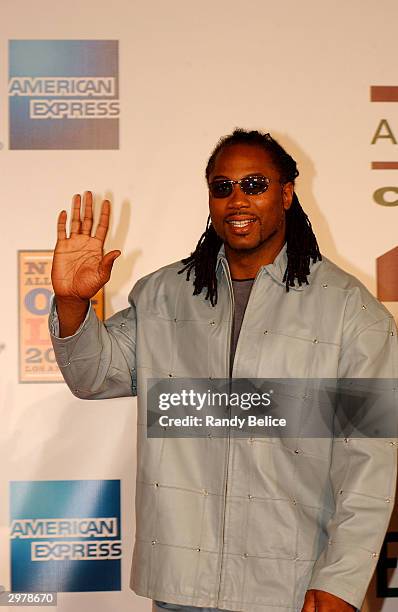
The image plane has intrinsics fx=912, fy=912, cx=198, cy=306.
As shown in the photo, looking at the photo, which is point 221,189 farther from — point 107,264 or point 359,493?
point 359,493

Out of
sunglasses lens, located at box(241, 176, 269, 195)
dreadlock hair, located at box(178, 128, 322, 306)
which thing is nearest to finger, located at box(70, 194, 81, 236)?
dreadlock hair, located at box(178, 128, 322, 306)

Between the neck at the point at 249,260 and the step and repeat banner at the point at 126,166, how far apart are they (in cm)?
78

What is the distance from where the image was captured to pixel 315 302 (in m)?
1.87

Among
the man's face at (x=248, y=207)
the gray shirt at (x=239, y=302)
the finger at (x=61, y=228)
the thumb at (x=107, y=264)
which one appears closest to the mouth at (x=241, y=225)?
the man's face at (x=248, y=207)

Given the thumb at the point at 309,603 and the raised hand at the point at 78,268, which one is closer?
the thumb at the point at 309,603

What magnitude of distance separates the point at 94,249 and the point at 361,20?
131cm

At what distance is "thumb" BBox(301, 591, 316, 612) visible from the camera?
1.69m

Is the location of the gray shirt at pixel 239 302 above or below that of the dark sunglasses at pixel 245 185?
below

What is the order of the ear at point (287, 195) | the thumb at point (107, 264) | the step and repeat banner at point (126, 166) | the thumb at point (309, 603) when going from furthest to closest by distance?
the step and repeat banner at point (126, 166), the ear at point (287, 195), the thumb at point (107, 264), the thumb at point (309, 603)

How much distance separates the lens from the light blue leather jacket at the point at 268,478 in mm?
1742

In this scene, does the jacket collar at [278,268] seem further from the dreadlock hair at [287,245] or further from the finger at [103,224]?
the finger at [103,224]

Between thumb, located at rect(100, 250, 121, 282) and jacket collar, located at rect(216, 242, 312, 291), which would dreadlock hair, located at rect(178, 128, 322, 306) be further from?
thumb, located at rect(100, 250, 121, 282)

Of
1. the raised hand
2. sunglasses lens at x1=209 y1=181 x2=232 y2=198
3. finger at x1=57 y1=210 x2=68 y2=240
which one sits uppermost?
sunglasses lens at x1=209 y1=181 x2=232 y2=198

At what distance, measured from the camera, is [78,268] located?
74.6 inches
